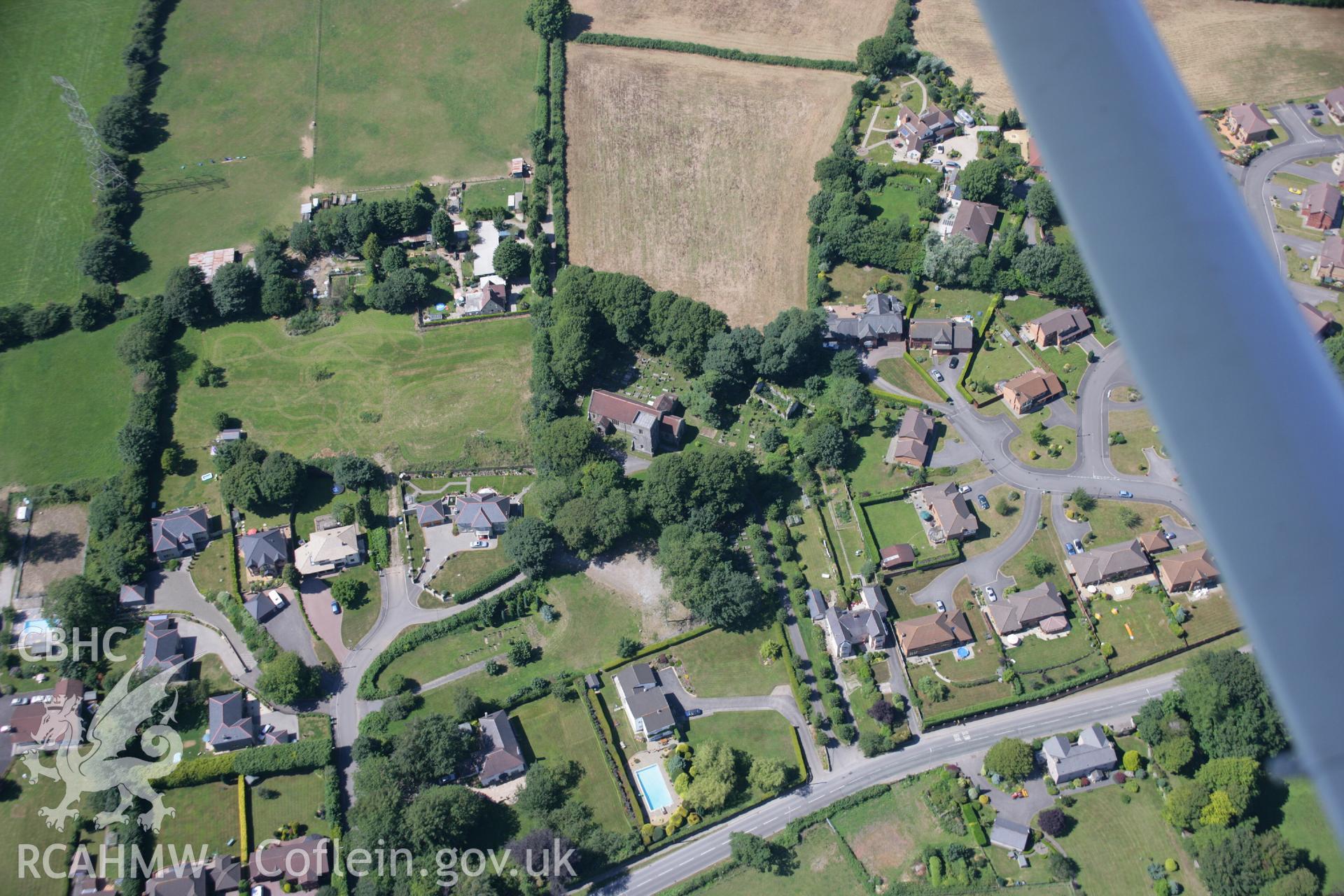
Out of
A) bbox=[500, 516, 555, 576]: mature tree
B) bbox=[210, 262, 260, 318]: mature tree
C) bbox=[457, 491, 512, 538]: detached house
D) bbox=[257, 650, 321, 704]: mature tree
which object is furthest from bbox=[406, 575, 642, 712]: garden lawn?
bbox=[210, 262, 260, 318]: mature tree

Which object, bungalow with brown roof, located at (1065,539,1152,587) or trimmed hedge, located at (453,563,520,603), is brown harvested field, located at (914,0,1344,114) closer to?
bungalow with brown roof, located at (1065,539,1152,587)

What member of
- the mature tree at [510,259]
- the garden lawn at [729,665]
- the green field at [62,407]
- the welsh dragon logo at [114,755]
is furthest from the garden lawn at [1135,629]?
the green field at [62,407]

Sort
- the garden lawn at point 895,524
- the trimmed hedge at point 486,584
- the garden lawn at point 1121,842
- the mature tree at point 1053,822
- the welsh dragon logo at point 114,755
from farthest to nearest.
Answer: the garden lawn at point 895,524, the trimmed hedge at point 486,584, the welsh dragon logo at point 114,755, the mature tree at point 1053,822, the garden lawn at point 1121,842

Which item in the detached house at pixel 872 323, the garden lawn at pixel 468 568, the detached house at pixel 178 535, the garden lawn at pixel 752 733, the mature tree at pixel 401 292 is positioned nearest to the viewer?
the garden lawn at pixel 752 733

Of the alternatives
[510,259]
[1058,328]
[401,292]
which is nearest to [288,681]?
[401,292]

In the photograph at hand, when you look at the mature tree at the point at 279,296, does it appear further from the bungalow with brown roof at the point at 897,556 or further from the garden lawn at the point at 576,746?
the bungalow with brown roof at the point at 897,556

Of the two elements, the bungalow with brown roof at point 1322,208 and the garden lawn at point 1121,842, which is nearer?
the garden lawn at point 1121,842

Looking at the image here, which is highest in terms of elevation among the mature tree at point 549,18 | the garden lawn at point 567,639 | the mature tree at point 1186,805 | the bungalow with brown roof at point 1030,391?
the mature tree at point 549,18
